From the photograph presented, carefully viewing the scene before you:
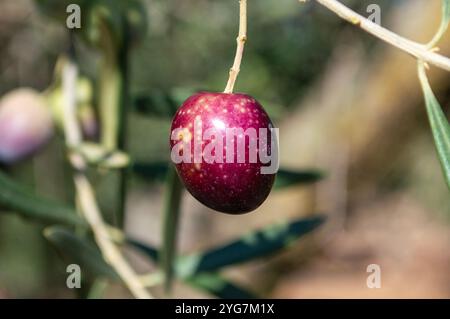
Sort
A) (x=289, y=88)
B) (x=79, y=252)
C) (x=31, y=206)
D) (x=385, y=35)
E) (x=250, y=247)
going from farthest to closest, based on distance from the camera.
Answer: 1. (x=289, y=88)
2. (x=250, y=247)
3. (x=31, y=206)
4. (x=79, y=252)
5. (x=385, y=35)

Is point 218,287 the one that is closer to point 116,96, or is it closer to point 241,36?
point 116,96

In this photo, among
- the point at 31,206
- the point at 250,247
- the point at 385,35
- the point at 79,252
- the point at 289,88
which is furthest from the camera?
the point at 289,88

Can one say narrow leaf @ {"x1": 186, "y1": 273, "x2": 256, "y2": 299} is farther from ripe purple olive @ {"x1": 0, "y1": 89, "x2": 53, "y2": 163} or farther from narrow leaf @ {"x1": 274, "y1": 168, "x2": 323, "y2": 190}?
ripe purple olive @ {"x1": 0, "y1": 89, "x2": 53, "y2": 163}

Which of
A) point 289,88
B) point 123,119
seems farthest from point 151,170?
point 289,88

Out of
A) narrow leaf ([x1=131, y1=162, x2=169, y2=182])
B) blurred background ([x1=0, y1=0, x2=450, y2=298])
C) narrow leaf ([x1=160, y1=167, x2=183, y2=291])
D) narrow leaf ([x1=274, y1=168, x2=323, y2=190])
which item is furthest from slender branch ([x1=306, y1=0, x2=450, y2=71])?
blurred background ([x1=0, y1=0, x2=450, y2=298])

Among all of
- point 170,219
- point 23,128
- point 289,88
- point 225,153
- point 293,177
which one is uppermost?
point 289,88
